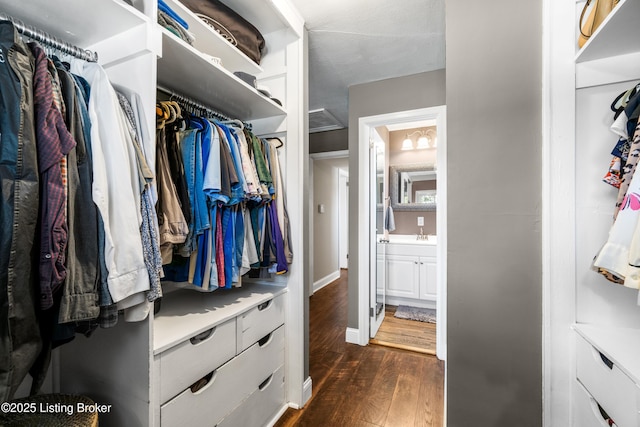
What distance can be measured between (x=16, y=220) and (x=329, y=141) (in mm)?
3389

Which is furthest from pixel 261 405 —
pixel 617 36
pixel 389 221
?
pixel 389 221

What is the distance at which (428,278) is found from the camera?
10.3 ft

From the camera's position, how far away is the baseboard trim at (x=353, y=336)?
97.4 inches

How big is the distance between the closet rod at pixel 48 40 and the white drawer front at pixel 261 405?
1464 mm

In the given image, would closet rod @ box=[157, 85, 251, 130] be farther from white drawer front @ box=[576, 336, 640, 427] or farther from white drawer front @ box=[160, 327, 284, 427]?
white drawer front @ box=[576, 336, 640, 427]

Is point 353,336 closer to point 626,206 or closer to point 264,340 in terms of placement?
point 264,340

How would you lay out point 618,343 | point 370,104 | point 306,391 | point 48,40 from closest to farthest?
1. point 48,40
2. point 618,343
3. point 306,391
4. point 370,104

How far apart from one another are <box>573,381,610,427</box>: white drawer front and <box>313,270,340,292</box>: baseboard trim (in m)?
3.29

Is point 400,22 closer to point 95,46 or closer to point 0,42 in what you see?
point 95,46

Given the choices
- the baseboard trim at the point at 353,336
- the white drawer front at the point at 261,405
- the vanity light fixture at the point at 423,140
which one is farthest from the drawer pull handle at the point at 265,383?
the vanity light fixture at the point at 423,140

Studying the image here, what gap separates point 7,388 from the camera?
0.56 m

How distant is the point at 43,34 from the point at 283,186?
1096mm

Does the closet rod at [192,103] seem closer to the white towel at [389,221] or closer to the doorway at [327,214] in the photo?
the doorway at [327,214]

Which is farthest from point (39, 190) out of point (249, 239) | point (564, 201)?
point (564, 201)
